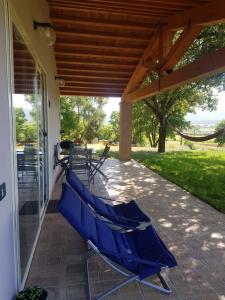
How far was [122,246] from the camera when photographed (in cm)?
235

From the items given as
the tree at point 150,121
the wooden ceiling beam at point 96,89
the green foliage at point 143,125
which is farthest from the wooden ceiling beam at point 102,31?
the green foliage at point 143,125

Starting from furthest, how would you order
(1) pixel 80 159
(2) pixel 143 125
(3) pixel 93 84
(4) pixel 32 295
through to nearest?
(2) pixel 143 125
(3) pixel 93 84
(1) pixel 80 159
(4) pixel 32 295

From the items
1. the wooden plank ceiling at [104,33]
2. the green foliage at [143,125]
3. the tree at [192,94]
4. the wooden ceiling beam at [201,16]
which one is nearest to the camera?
the wooden ceiling beam at [201,16]

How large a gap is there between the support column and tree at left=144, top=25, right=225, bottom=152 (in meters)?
1.91

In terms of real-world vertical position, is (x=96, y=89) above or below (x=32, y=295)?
above

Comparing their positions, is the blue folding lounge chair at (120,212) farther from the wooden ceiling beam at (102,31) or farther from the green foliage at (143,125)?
the green foliage at (143,125)

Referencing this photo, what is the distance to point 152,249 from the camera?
2.35m

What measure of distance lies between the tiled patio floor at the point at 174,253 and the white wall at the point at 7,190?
0.52m

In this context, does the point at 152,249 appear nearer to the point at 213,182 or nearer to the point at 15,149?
the point at 15,149

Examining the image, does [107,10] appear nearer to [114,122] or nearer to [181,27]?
[181,27]

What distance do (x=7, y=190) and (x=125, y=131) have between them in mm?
7567

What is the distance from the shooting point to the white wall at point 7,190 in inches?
67.1

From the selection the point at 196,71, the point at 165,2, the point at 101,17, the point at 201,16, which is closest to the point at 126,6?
the point at 165,2

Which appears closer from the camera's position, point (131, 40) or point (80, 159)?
point (80, 159)
